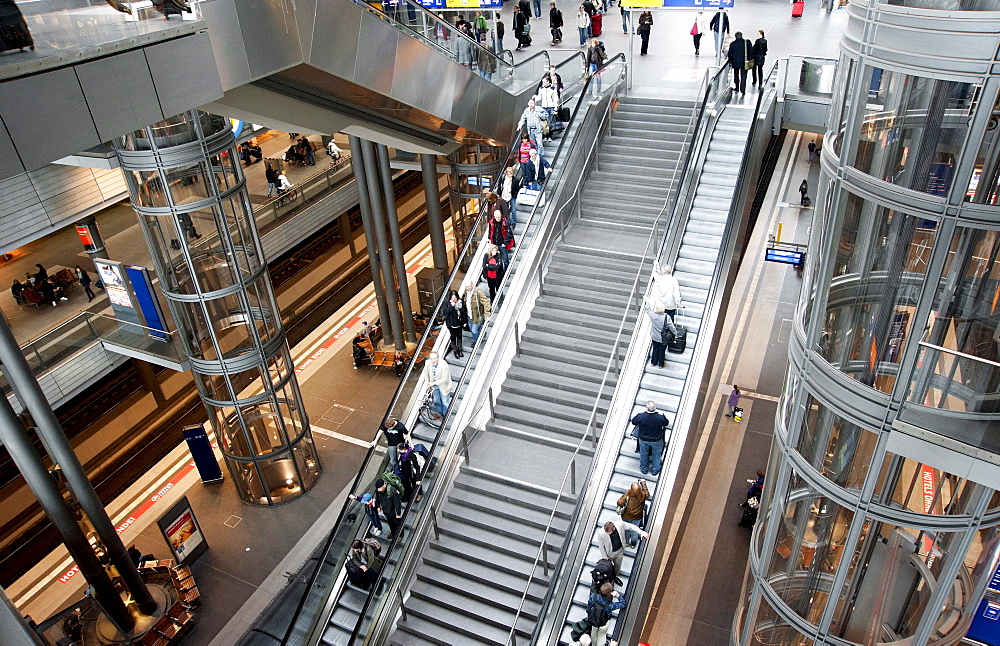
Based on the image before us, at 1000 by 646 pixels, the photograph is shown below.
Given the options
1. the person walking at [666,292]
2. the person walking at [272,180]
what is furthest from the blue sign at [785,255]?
the person walking at [272,180]

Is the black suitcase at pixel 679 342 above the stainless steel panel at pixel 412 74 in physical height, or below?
below

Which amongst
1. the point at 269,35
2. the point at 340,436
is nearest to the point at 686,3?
the point at 269,35

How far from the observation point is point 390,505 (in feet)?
35.4

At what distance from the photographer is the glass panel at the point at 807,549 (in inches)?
286

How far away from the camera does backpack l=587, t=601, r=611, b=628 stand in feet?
29.8

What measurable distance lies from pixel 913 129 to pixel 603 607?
6.09m

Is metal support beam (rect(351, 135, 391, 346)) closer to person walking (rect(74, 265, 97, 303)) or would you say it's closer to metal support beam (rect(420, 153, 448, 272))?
metal support beam (rect(420, 153, 448, 272))

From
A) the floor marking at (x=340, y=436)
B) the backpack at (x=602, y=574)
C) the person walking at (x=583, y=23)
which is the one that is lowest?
the floor marking at (x=340, y=436)

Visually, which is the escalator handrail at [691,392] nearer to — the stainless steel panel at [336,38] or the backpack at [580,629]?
the backpack at [580,629]

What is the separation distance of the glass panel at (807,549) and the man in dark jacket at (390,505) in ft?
16.7

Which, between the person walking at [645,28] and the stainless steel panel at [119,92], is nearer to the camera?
the stainless steel panel at [119,92]

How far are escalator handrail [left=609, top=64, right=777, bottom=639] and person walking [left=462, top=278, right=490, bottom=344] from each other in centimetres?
350

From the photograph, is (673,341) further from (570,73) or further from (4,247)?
(4,247)

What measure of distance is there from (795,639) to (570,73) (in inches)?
558
